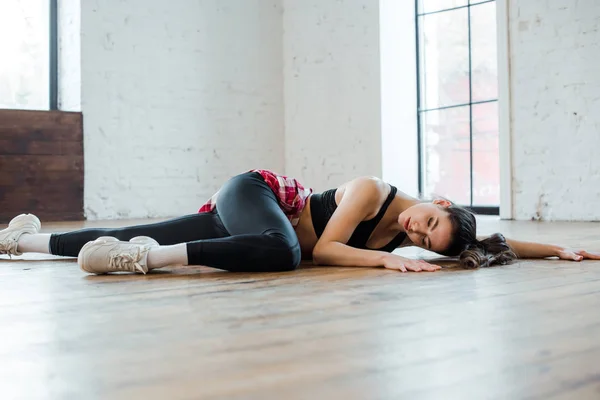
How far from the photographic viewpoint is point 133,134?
649 cm

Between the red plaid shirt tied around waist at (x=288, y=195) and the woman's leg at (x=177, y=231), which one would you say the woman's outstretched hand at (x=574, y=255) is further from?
the woman's leg at (x=177, y=231)

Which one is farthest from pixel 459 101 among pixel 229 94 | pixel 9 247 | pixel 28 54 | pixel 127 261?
pixel 127 261

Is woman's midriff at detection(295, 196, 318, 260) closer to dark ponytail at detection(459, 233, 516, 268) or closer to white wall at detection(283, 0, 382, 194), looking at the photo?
dark ponytail at detection(459, 233, 516, 268)

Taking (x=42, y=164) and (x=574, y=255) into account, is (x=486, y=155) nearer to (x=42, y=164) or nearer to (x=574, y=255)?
(x=574, y=255)

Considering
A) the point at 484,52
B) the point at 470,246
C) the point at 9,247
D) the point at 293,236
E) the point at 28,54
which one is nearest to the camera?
the point at 293,236

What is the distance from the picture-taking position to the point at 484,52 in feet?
20.7

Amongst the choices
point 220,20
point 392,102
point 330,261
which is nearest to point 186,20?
point 220,20

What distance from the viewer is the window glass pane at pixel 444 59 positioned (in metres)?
6.47

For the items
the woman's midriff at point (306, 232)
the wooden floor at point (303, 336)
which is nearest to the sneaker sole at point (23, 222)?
the wooden floor at point (303, 336)

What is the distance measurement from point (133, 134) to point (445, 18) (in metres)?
3.14

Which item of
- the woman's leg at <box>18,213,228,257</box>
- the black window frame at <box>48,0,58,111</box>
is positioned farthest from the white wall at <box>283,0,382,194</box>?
the woman's leg at <box>18,213,228,257</box>

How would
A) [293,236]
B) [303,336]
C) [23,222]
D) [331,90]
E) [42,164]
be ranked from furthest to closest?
1. [331,90]
2. [42,164]
3. [23,222]
4. [293,236]
5. [303,336]

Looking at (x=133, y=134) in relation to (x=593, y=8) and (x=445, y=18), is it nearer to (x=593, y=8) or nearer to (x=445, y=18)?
(x=445, y=18)

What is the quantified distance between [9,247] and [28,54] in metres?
4.14
